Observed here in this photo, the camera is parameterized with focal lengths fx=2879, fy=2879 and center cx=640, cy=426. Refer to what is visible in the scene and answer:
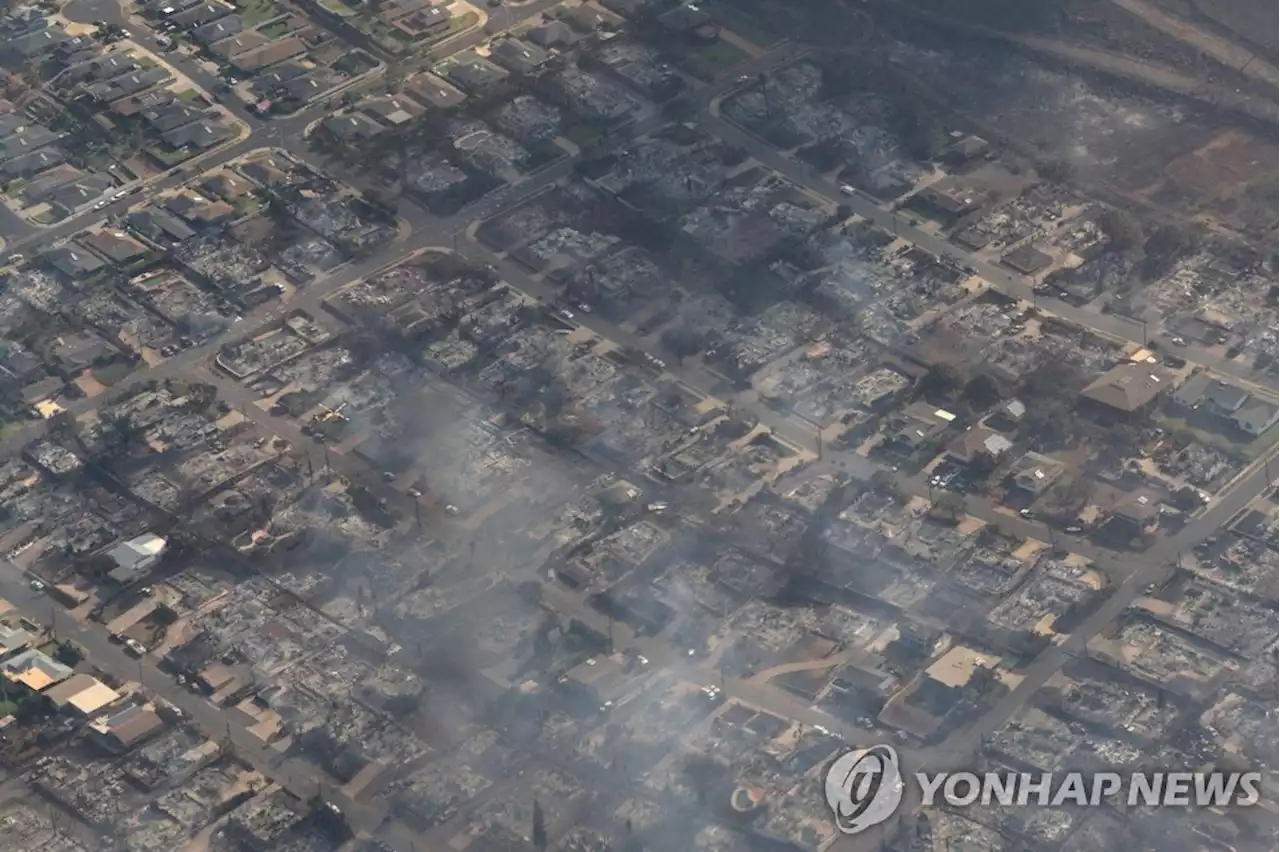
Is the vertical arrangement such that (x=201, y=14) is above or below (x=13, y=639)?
above

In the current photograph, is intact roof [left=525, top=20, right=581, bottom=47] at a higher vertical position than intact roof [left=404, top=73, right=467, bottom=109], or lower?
higher

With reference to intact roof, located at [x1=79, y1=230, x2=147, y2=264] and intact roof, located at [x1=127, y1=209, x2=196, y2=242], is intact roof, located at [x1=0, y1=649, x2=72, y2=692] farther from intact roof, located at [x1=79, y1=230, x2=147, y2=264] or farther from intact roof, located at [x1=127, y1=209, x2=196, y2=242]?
intact roof, located at [x1=127, y1=209, x2=196, y2=242]

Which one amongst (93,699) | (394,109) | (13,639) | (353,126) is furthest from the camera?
(394,109)

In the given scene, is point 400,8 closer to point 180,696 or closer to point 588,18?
point 588,18

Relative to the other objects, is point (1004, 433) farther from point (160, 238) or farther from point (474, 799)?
point (160, 238)

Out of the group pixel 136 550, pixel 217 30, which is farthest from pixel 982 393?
pixel 217 30

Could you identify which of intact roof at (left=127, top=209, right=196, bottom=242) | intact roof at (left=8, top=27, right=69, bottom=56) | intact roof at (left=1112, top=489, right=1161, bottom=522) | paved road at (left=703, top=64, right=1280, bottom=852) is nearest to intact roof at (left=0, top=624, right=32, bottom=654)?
intact roof at (left=127, top=209, right=196, bottom=242)

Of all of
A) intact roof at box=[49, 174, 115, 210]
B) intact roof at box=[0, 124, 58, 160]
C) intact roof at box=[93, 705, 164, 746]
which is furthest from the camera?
intact roof at box=[0, 124, 58, 160]

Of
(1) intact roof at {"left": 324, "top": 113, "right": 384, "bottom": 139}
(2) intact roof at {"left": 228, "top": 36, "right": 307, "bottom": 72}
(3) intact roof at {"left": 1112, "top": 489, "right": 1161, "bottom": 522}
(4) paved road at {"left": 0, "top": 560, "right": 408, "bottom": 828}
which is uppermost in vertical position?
(2) intact roof at {"left": 228, "top": 36, "right": 307, "bottom": 72}

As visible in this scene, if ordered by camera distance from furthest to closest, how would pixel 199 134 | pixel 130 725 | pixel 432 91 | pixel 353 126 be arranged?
1. pixel 432 91
2. pixel 353 126
3. pixel 199 134
4. pixel 130 725
